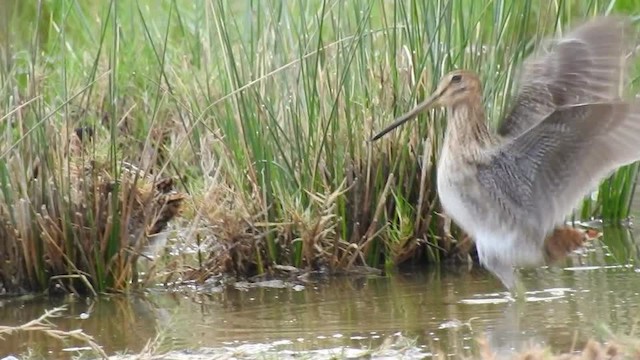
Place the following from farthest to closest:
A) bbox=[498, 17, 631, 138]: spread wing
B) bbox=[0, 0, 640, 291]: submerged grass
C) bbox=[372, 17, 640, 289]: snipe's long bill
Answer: bbox=[0, 0, 640, 291]: submerged grass → bbox=[498, 17, 631, 138]: spread wing → bbox=[372, 17, 640, 289]: snipe's long bill

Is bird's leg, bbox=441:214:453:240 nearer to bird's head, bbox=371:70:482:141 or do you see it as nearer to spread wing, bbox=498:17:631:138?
bird's head, bbox=371:70:482:141

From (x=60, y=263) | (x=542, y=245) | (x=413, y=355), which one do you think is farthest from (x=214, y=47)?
(x=413, y=355)

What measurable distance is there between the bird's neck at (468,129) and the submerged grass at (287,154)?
553 millimetres

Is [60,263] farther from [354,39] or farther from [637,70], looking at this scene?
[637,70]

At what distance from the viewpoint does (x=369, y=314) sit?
5785mm

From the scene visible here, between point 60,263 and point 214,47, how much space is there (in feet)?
5.47

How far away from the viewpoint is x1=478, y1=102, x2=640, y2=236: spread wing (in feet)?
17.4

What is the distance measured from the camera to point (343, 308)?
5.91 meters

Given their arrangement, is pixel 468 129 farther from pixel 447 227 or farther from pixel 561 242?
pixel 447 227

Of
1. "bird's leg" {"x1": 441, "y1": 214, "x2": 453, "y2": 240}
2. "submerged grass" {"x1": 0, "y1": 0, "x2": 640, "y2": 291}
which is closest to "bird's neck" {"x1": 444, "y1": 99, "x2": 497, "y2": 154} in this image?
"submerged grass" {"x1": 0, "y1": 0, "x2": 640, "y2": 291}

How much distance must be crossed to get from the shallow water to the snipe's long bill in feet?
0.94

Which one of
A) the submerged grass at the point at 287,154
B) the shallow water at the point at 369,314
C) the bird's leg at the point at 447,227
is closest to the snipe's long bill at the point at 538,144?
the shallow water at the point at 369,314

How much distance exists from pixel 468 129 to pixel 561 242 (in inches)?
22.1

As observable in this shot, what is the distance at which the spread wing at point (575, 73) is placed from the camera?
552 cm
